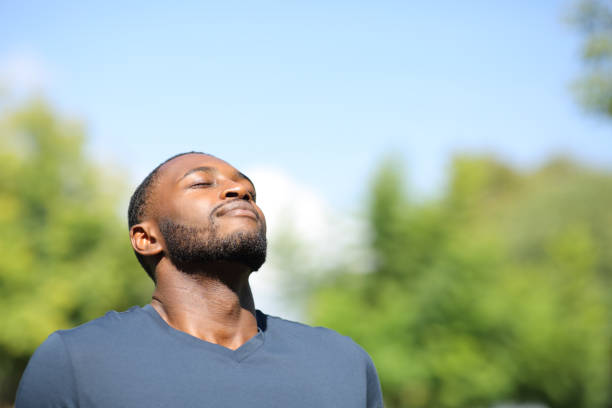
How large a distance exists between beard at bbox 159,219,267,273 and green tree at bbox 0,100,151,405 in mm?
22334

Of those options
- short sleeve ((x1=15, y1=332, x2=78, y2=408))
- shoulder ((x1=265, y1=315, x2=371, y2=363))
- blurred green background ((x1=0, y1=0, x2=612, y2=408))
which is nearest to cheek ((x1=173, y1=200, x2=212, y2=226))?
shoulder ((x1=265, y1=315, x2=371, y2=363))

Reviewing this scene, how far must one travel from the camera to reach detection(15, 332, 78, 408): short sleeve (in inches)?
85.9

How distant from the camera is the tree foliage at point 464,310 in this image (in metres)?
23.3

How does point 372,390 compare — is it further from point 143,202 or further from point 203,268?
point 143,202

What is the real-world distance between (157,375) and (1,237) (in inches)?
865

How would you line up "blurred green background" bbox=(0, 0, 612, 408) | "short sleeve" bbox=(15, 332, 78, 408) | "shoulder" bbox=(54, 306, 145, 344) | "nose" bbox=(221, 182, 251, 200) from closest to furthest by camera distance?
"short sleeve" bbox=(15, 332, 78, 408)
"shoulder" bbox=(54, 306, 145, 344)
"nose" bbox=(221, 182, 251, 200)
"blurred green background" bbox=(0, 0, 612, 408)

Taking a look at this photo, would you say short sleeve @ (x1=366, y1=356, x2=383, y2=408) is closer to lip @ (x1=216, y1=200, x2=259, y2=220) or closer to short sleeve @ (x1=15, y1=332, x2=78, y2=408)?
lip @ (x1=216, y1=200, x2=259, y2=220)

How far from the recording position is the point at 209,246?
2.57m

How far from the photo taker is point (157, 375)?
2.31 m

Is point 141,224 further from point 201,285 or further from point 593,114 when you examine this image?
point 593,114

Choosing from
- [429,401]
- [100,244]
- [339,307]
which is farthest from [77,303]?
[429,401]

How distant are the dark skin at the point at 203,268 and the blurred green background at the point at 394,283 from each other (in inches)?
816

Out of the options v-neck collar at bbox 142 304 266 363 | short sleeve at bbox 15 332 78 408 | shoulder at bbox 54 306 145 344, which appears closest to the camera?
short sleeve at bbox 15 332 78 408

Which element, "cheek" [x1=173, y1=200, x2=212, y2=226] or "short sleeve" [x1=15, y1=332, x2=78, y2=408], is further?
"cheek" [x1=173, y1=200, x2=212, y2=226]
